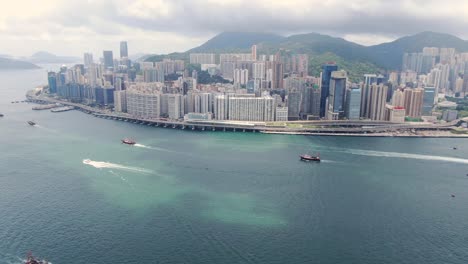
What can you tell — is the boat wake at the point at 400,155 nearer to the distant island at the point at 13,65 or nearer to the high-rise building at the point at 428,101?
the high-rise building at the point at 428,101

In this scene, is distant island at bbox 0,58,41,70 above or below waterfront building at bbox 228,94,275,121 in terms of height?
above

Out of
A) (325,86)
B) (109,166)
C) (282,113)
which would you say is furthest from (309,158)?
(325,86)

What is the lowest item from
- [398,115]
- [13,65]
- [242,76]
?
[398,115]

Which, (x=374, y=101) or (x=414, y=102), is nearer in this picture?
(x=374, y=101)

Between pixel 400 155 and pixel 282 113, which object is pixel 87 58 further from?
pixel 400 155

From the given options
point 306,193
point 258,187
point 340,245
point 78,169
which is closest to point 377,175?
point 306,193

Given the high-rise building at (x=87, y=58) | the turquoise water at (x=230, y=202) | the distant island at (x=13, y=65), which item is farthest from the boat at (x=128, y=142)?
the distant island at (x=13, y=65)

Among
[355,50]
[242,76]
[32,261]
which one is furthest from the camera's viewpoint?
[355,50]

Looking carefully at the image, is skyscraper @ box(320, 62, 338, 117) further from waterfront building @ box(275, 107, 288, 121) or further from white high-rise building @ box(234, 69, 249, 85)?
white high-rise building @ box(234, 69, 249, 85)

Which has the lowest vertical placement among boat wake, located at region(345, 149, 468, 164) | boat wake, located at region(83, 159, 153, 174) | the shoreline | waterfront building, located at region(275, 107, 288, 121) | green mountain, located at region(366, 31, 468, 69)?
boat wake, located at region(83, 159, 153, 174)

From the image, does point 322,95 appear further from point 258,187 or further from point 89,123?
point 89,123

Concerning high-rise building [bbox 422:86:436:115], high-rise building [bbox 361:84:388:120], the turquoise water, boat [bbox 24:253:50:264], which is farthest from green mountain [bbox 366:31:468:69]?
boat [bbox 24:253:50:264]
